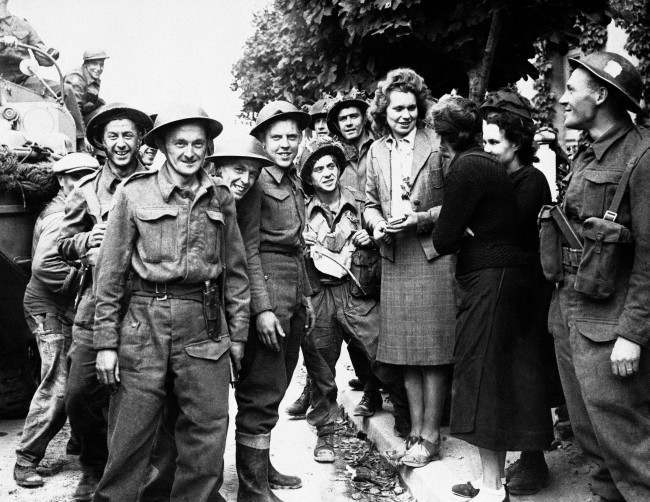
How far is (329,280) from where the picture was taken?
Answer: 5.68 meters

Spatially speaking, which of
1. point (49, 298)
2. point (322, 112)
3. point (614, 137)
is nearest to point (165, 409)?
point (49, 298)

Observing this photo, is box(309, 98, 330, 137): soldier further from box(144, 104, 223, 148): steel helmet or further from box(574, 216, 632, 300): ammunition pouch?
box(574, 216, 632, 300): ammunition pouch

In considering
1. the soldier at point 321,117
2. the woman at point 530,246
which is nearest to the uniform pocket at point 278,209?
the woman at point 530,246

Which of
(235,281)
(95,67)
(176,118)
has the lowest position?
(235,281)

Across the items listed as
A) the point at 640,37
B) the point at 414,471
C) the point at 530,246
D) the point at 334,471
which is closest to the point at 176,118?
the point at 530,246

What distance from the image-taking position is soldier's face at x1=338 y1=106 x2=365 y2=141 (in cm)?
637

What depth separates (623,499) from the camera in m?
3.52

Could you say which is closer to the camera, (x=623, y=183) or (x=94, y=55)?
(x=623, y=183)

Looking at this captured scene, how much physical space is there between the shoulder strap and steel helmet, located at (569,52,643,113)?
27 centimetres

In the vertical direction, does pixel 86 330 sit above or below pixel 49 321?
above

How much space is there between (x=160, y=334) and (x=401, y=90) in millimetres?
2275

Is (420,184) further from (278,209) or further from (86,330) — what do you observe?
(86,330)

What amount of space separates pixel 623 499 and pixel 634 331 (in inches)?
34.1

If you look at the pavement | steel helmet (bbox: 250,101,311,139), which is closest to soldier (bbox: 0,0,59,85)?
the pavement
